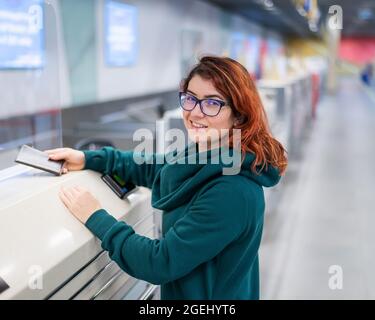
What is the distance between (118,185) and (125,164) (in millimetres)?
109

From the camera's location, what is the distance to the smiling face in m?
1.29

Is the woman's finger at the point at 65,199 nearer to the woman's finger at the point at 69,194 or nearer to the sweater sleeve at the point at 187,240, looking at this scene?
the woman's finger at the point at 69,194

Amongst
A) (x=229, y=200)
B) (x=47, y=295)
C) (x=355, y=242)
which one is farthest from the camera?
(x=355, y=242)

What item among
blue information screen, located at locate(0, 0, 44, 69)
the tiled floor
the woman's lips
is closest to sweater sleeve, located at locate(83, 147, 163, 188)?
the woman's lips

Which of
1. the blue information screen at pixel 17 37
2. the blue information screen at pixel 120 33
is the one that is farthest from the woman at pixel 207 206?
the blue information screen at pixel 120 33

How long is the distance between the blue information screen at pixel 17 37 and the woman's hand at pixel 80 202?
317 cm

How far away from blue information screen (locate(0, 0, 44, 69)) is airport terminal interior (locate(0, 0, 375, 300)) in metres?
0.01

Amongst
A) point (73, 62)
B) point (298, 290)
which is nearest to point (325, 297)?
point (298, 290)

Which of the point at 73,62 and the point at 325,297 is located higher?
the point at 73,62

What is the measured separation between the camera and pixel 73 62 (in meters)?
5.87

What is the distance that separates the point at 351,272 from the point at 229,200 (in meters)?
2.62

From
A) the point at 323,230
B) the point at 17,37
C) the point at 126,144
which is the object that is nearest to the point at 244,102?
the point at 126,144

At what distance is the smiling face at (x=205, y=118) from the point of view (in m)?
1.29

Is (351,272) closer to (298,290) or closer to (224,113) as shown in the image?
(298,290)
